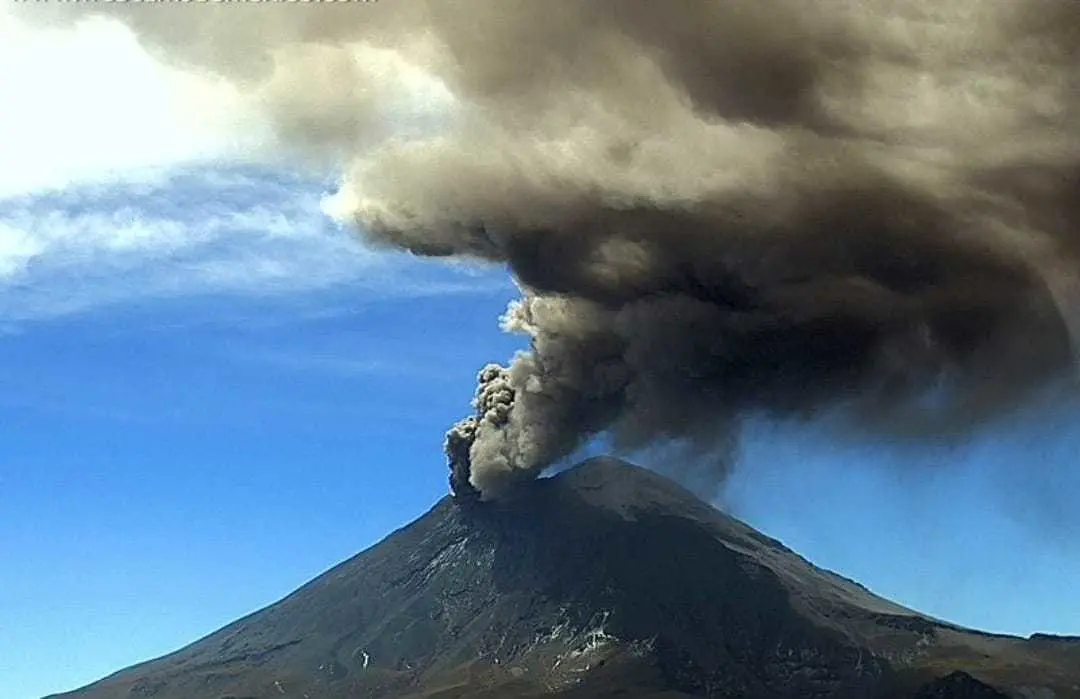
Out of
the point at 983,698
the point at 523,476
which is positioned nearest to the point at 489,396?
the point at 523,476

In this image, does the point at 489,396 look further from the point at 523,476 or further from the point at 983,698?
the point at 983,698

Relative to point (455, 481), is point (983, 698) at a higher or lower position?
lower

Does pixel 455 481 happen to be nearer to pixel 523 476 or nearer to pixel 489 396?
pixel 523 476

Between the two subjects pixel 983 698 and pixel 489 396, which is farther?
pixel 983 698

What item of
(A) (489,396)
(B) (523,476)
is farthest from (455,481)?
(A) (489,396)

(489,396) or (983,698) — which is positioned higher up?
(489,396)

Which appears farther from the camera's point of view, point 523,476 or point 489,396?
point 523,476

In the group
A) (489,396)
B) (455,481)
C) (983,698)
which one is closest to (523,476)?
(455,481)

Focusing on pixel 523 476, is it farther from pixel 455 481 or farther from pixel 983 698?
pixel 983 698
